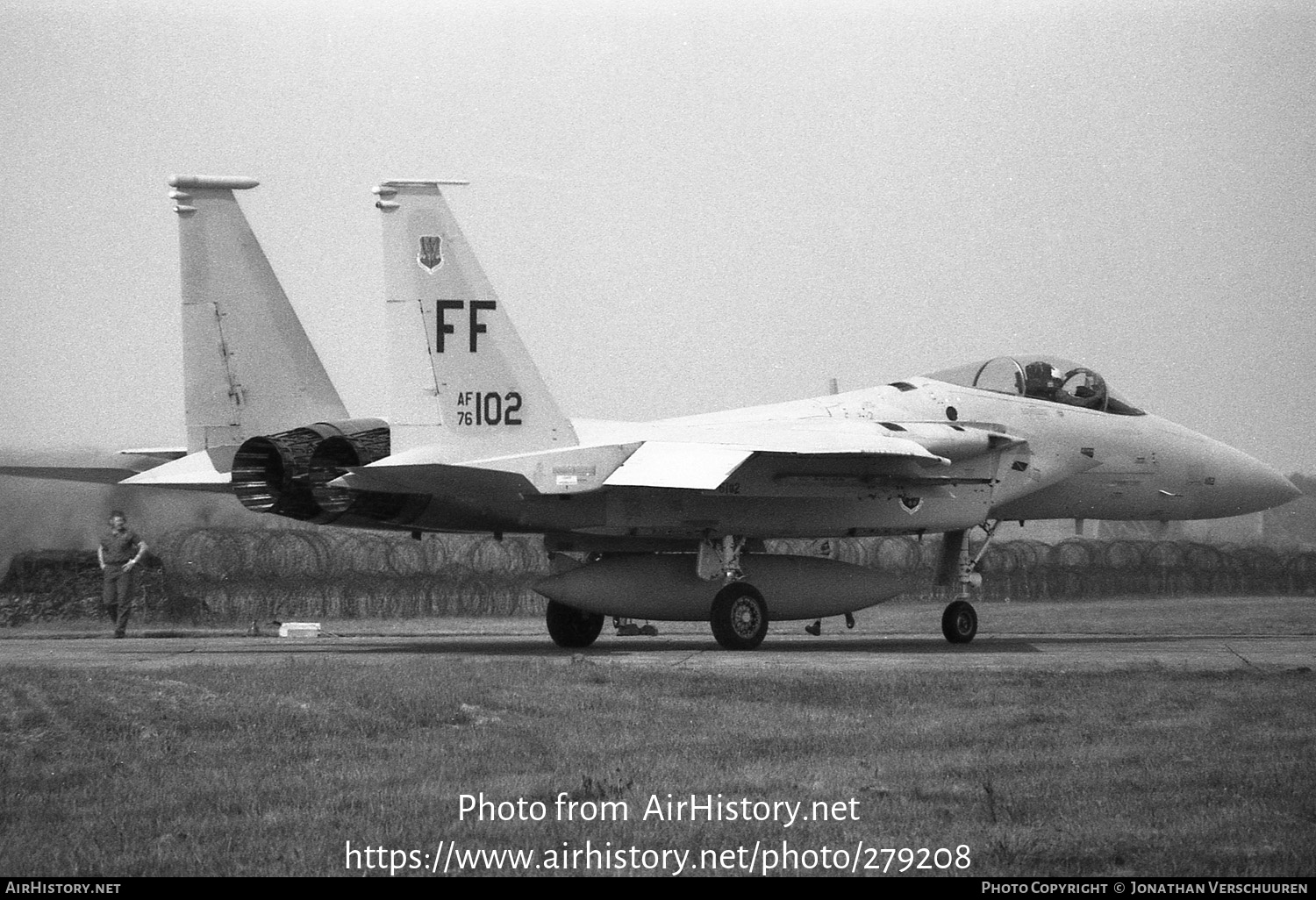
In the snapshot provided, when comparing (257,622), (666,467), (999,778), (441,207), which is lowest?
(257,622)

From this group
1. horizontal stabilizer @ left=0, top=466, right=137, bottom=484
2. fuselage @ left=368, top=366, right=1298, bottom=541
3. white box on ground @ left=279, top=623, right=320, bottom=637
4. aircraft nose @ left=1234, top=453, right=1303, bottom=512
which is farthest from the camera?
aircraft nose @ left=1234, top=453, right=1303, bottom=512

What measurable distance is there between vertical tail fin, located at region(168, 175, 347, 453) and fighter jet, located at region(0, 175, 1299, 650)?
2cm

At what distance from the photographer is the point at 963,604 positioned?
18250 millimetres

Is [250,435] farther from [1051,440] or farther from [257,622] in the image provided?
[1051,440]

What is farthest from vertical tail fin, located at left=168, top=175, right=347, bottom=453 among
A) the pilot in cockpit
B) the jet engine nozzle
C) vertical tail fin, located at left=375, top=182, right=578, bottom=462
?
the pilot in cockpit

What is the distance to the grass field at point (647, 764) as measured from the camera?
253 inches

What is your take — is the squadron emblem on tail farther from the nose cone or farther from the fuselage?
the nose cone

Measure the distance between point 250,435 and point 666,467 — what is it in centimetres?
519

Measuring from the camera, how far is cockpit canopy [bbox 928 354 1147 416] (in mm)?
19000

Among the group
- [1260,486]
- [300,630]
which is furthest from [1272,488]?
[300,630]

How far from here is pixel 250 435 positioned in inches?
685
